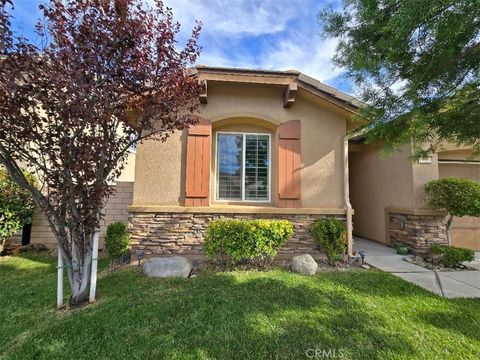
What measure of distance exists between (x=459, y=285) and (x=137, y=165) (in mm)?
7489

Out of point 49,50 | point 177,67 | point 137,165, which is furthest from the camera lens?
point 137,165

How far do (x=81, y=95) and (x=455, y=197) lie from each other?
839 centimetres

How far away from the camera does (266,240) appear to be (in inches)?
214

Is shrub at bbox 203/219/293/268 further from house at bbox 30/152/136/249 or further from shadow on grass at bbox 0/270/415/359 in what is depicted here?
house at bbox 30/152/136/249

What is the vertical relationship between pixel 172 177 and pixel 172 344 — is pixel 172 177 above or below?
above

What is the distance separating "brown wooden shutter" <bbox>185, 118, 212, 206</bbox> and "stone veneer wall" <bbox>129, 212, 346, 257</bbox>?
456mm

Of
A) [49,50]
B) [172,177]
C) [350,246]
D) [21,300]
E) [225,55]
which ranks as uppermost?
[225,55]

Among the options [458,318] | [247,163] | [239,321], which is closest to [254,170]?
[247,163]

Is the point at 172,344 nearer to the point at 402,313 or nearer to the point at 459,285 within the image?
the point at 402,313

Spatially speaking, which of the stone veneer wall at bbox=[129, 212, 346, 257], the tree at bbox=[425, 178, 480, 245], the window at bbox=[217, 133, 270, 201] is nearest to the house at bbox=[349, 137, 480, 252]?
the tree at bbox=[425, 178, 480, 245]

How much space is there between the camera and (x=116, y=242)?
18.3ft

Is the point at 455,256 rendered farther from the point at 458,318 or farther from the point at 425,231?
the point at 458,318

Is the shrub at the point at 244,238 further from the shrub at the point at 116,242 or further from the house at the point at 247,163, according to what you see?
the shrub at the point at 116,242

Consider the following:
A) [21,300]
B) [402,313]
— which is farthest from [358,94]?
[21,300]
